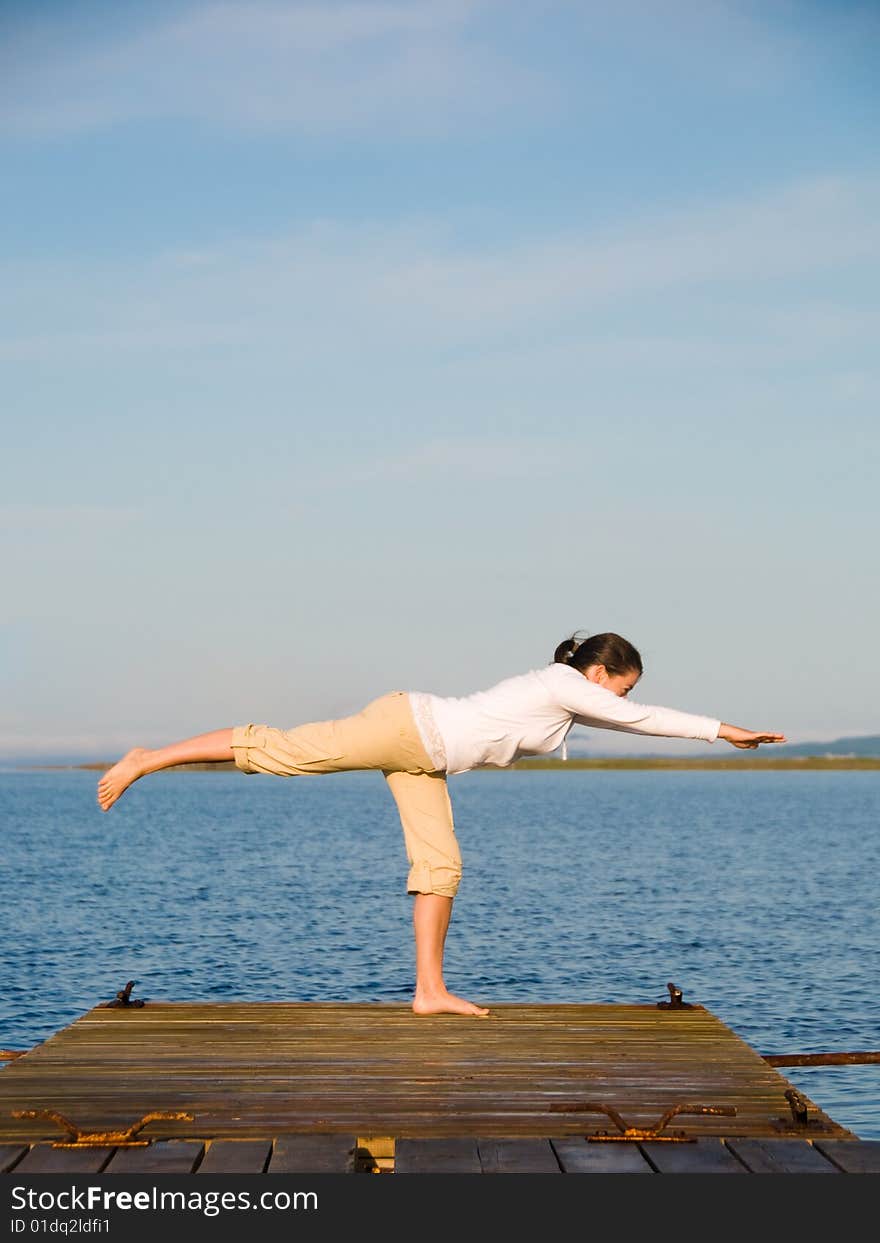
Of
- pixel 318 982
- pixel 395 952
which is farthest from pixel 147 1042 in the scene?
pixel 395 952

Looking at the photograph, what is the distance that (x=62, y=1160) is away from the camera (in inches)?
207

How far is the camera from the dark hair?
8.29 meters

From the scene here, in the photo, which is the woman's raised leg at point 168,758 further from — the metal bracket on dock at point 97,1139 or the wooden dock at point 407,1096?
the metal bracket on dock at point 97,1139

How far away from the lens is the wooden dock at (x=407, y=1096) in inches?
209

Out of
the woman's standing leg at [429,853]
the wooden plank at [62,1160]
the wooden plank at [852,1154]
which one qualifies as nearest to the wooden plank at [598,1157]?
the wooden plank at [852,1154]

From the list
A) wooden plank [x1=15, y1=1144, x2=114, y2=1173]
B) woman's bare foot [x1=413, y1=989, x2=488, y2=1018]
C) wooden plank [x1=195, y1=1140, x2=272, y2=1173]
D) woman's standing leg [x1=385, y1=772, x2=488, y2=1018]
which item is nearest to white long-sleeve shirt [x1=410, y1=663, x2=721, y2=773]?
woman's standing leg [x1=385, y1=772, x2=488, y2=1018]

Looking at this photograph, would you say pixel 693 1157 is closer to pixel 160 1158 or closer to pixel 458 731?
pixel 160 1158

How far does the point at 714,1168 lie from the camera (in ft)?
17.1

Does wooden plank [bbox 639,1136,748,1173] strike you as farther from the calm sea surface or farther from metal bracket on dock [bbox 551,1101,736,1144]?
the calm sea surface

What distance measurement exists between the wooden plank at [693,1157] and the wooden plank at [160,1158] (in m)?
1.78

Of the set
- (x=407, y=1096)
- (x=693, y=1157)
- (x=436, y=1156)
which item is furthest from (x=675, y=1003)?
(x=436, y=1156)

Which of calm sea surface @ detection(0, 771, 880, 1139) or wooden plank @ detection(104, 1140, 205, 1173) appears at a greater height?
wooden plank @ detection(104, 1140, 205, 1173)
